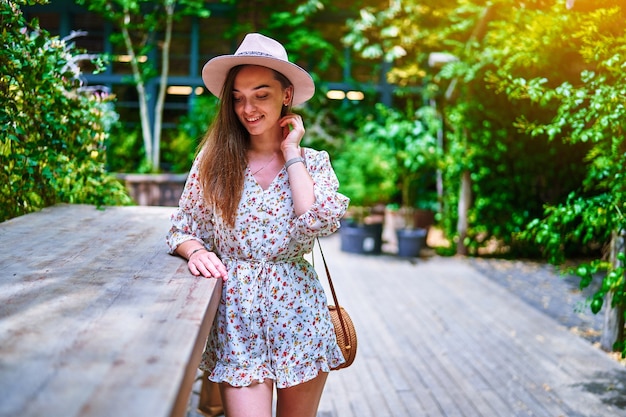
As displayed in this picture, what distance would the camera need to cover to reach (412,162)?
840cm

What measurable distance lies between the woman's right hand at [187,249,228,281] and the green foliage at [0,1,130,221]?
1.12 m

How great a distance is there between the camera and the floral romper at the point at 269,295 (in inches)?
80.0

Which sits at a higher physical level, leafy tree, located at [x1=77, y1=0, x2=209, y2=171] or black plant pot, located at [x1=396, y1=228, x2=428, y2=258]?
leafy tree, located at [x1=77, y1=0, x2=209, y2=171]

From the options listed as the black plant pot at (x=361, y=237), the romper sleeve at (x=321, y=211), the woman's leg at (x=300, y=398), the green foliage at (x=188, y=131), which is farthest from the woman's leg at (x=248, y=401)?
the green foliage at (x=188, y=131)

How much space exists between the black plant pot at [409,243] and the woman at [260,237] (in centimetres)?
587

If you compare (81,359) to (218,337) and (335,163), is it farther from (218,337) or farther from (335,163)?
(335,163)

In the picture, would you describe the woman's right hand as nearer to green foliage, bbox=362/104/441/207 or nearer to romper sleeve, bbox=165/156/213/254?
romper sleeve, bbox=165/156/213/254

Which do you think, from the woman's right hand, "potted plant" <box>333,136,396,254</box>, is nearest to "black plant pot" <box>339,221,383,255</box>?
"potted plant" <box>333,136,396,254</box>

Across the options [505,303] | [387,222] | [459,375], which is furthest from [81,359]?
[387,222]

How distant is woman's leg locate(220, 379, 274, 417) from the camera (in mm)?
1978

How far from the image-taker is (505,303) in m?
6.03

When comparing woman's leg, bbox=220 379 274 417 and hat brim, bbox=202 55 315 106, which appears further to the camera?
hat brim, bbox=202 55 315 106

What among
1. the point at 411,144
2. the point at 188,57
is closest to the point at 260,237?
the point at 411,144

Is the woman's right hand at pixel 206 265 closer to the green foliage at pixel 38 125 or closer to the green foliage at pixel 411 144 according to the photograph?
the green foliage at pixel 38 125
